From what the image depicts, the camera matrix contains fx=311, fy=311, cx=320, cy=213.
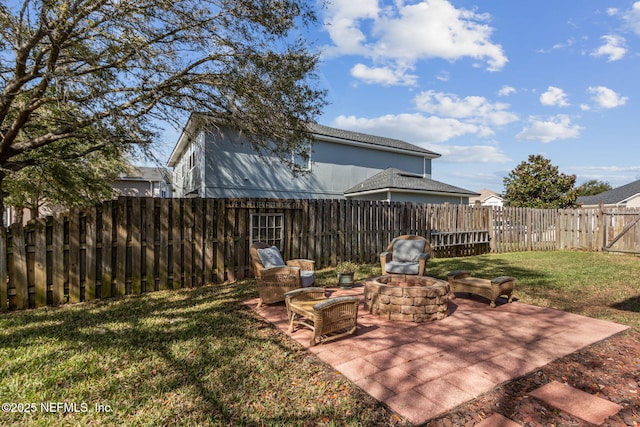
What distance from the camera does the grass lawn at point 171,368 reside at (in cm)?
246

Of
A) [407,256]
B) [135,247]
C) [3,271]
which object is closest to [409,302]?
[407,256]

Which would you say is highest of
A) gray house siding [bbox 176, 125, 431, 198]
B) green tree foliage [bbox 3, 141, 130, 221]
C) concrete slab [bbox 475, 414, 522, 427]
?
gray house siding [bbox 176, 125, 431, 198]

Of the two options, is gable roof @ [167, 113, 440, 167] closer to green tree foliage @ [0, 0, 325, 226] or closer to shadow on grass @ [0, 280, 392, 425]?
green tree foliage @ [0, 0, 325, 226]

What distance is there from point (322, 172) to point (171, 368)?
40.5 ft

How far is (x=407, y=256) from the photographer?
7348 millimetres

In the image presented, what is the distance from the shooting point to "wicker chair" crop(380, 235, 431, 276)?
6594 millimetres

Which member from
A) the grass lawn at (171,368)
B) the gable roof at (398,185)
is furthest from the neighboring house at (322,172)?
the grass lawn at (171,368)

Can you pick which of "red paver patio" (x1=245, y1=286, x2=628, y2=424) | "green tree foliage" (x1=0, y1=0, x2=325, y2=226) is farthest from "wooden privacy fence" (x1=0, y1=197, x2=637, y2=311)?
"red paver patio" (x1=245, y1=286, x2=628, y2=424)

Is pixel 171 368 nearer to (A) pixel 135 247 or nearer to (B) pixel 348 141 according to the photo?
(A) pixel 135 247

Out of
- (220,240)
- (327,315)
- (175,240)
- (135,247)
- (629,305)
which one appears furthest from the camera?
(220,240)

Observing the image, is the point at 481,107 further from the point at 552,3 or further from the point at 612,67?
the point at 552,3

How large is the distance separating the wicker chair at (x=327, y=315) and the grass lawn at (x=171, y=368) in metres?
0.36

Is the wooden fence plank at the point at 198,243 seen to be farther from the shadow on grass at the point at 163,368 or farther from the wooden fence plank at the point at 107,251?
the shadow on grass at the point at 163,368

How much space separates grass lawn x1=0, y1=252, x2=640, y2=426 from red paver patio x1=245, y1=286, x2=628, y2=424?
276 mm
